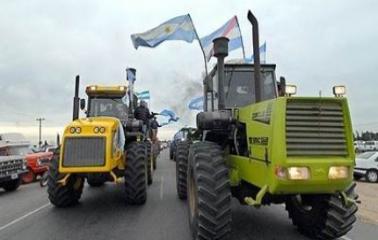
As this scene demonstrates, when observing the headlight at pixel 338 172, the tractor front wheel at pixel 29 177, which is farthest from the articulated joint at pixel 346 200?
the tractor front wheel at pixel 29 177

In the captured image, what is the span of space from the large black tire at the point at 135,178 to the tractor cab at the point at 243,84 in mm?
2952

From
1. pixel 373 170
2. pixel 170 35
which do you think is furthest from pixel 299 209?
pixel 373 170

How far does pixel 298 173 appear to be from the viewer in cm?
618

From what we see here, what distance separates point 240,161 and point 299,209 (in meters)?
1.69

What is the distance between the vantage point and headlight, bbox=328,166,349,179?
6.26 metres

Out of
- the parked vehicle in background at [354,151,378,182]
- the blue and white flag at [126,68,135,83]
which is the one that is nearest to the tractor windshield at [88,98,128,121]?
the blue and white flag at [126,68,135,83]

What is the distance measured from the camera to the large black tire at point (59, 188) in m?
11.4

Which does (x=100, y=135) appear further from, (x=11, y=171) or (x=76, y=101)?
(x=11, y=171)

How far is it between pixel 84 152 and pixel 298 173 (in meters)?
6.22

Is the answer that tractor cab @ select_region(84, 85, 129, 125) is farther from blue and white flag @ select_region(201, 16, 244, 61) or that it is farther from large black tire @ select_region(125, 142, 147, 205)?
blue and white flag @ select_region(201, 16, 244, 61)

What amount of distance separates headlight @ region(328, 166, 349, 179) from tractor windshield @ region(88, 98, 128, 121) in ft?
→ 31.3

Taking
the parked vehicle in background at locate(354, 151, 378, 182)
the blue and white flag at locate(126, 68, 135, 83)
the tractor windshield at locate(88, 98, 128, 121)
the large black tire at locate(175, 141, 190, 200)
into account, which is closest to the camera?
the large black tire at locate(175, 141, 190, 200)

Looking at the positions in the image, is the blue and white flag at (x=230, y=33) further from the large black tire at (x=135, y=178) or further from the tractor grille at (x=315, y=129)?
the tractor grille at (x=315, y=129)

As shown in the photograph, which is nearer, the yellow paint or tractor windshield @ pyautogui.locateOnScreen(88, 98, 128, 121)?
the yellow paint
